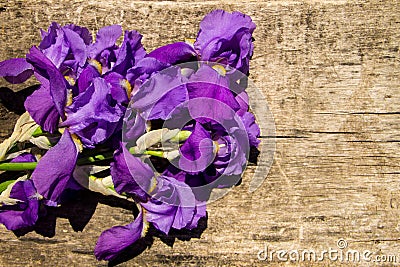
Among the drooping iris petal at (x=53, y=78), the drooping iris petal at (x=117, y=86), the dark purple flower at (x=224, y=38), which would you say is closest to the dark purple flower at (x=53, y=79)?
the drooping iris petal at (x=53, y=78)

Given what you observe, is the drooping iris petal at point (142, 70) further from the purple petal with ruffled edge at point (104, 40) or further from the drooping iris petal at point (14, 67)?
the drooping iris petal at point (14, 67)

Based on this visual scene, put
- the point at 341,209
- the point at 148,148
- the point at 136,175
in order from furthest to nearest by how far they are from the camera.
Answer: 1. the point at 341,209
2. the point at 148,148
3. the point at 136,175

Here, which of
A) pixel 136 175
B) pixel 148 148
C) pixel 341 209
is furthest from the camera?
pixel 341 209

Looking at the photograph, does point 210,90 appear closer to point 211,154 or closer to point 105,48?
→ point 211,154

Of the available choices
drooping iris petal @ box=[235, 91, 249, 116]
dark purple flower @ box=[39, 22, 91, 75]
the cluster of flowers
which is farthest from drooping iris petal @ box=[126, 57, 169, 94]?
drooping iris petal @ box=[235, 91, 249, 116]

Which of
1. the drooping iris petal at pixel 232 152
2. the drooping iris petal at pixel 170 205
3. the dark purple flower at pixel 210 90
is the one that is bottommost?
the drooping iris petal at pixel 170 205

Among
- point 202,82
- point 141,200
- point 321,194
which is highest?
point 202,82

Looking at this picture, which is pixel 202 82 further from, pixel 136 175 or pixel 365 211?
pixel 365 211

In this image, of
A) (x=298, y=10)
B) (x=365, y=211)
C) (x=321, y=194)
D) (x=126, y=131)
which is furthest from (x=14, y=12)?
(x=365, y=211)
